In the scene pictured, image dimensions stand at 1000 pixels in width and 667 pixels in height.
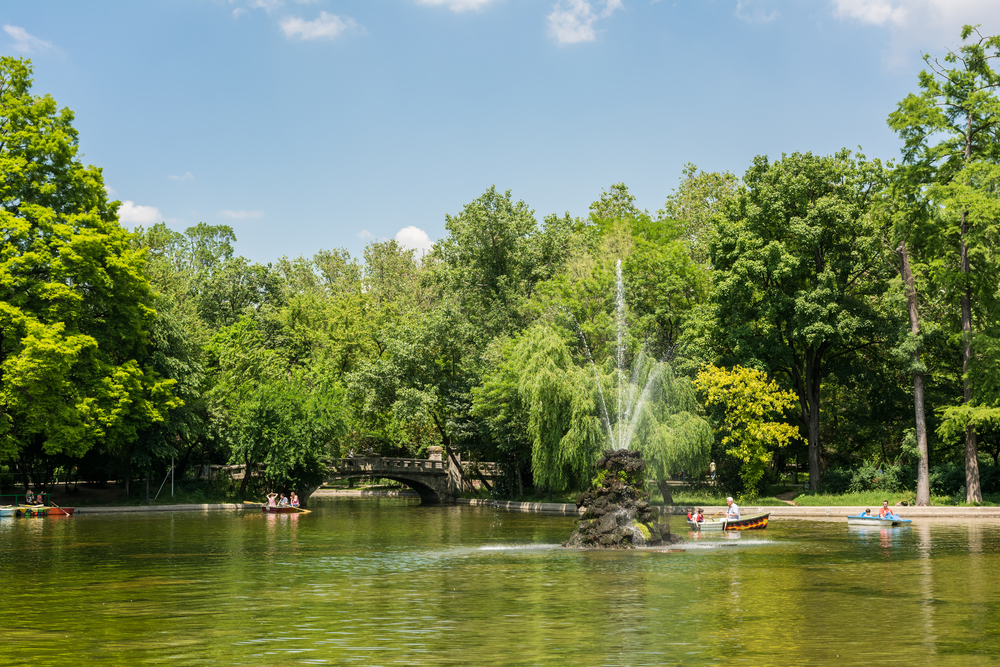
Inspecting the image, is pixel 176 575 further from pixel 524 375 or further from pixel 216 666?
pixel 524 375

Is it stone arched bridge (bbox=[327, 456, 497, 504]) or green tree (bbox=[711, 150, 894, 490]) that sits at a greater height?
green tree (bbox=[711, 150, 894, 490])

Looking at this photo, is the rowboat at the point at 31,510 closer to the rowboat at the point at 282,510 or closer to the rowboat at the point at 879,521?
the rowboat at the point at 282,510

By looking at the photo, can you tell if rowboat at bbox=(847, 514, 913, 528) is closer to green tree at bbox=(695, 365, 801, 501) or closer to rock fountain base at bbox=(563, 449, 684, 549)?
green tree at bbox=(695, 365, 801, 501)

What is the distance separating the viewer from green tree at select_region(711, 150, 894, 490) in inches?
2184

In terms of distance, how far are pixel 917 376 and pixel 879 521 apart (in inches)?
639

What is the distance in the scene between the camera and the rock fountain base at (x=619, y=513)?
106 feet

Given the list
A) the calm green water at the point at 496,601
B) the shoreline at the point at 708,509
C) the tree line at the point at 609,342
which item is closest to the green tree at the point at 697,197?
the tree line at the point at 609,342

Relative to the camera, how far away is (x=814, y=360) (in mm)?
60469

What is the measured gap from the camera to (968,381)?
52.0 m

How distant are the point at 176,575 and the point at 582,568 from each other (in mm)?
11002

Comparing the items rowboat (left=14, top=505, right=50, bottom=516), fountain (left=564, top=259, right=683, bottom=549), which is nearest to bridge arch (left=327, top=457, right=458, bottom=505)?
rowboat (left=14, top=505, right=50, bottom=516)

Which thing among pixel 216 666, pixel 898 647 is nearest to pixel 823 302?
pixel 898 647

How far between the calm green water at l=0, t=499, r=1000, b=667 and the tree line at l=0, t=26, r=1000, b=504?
17.2 metres

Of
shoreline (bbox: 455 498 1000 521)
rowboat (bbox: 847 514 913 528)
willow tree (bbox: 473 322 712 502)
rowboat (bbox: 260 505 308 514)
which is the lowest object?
rowboat (bbox: 260 505 308 514)
